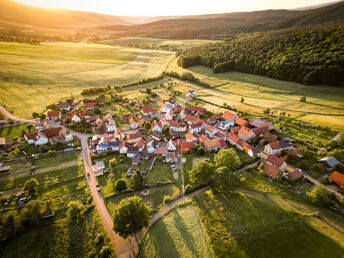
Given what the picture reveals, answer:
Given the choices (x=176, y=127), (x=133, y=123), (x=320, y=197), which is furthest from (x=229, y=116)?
(x=320, y=197)

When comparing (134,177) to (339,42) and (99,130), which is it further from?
(339,42)

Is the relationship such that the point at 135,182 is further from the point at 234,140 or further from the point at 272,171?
the point at 234,140

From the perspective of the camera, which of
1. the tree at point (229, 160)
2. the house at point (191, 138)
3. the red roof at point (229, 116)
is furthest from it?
the red roof at point (229, 116)

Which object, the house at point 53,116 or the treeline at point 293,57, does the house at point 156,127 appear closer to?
the house at point 53,116

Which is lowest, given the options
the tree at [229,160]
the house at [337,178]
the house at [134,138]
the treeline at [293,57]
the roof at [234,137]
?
the house at [134,138]

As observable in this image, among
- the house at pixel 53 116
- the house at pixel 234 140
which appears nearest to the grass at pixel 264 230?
the house at pixel 234 140

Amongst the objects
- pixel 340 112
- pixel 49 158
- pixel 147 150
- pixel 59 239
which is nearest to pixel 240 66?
pixel 340 112

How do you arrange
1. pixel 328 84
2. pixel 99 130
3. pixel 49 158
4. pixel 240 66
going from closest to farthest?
pixel 49 158, pixel 99 130, pixel 328 84, pixel 240 66
